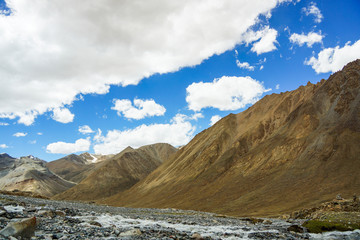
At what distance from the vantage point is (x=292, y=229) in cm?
2617

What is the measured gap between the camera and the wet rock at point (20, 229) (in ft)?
38.3

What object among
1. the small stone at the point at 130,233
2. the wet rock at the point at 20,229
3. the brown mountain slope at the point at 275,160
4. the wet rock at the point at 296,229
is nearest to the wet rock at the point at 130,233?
the small stone at the point at 130,233

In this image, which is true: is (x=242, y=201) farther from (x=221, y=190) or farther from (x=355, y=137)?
(x=355, y=137)

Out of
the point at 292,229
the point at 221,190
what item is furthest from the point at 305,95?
the point at 292,229

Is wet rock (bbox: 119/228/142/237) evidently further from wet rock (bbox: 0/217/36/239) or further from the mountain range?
the mountain range

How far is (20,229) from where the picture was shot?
39.9ft

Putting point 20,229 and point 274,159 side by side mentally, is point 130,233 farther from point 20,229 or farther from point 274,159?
point 274,159

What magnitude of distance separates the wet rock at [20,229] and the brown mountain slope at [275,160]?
6422 centimetres

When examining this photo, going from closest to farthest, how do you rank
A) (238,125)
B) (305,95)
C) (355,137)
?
(355,137)
(305,95)
(238,125)

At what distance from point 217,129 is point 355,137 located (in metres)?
80.1

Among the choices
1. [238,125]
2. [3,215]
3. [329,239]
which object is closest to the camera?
[3,215]

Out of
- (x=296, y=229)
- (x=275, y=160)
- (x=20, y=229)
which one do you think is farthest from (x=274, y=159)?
(x=20, y=229)

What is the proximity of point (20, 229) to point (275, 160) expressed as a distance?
104 meters

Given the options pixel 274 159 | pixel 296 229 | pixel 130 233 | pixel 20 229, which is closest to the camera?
pixel 20 229
